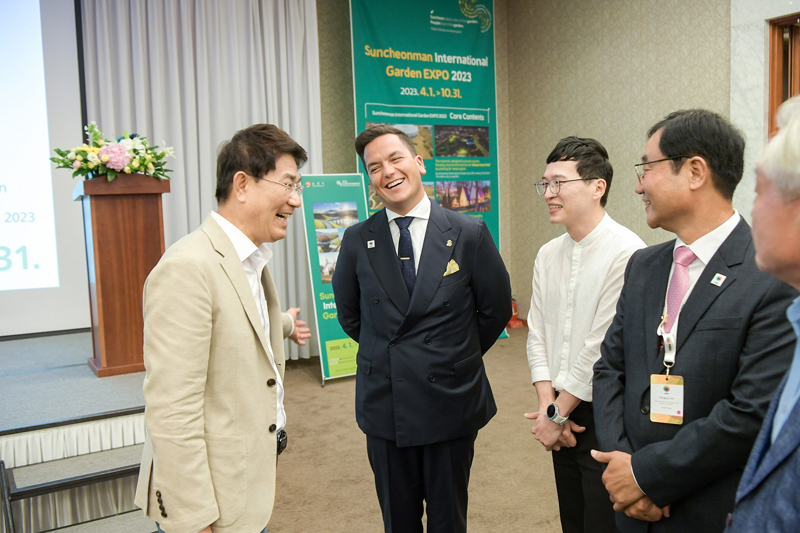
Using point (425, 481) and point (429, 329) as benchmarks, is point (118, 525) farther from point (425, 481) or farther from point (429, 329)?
point (429, 329)

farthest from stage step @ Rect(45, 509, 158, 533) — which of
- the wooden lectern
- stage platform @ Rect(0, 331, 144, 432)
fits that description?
the wooden lectern

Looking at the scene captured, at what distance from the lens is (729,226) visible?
1.36m

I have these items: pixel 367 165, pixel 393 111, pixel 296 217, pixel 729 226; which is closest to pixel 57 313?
pixel 296 217

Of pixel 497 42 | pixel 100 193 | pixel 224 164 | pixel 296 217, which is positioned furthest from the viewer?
pixel 497 42

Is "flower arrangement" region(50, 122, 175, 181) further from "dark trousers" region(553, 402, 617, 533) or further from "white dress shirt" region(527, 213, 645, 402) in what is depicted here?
"dark trousers" region(553, 402, 617, 533)

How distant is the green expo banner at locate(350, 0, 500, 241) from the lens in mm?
5621

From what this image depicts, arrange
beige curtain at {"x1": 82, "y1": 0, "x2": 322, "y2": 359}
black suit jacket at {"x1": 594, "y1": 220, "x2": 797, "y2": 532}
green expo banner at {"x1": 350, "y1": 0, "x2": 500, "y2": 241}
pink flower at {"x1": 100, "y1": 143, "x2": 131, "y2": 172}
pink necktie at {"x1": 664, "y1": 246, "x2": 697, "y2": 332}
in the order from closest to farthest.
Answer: black suit jacket at {"x1": 594, "y1": 220, "x2": 797, "y2": 532} → pink necktie at {"x1": 664, "y1": 246, "x2": 697, "y2": 332} → pink flower at {"x1": 100, "y1": 143, "x2": 131, "y2": 172} → beige curtain at {"x1": 82, "y1": 0, "x2": 322, "y2": 359} → green expo banner at {"x1": 350, "y1": 0, "x2": 500, "y2": 241}

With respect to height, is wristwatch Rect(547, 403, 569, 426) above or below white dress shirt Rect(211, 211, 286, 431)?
below

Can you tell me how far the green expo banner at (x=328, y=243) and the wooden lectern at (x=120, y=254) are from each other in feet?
5.11

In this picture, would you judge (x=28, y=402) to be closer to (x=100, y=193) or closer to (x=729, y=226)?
(x=100, y=193)

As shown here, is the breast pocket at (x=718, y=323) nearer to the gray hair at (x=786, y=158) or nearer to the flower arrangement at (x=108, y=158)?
the gray hair at (x=786, y=158)

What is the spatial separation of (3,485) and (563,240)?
2511 mm

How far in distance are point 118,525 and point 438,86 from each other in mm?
4777

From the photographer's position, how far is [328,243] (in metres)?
5.20
